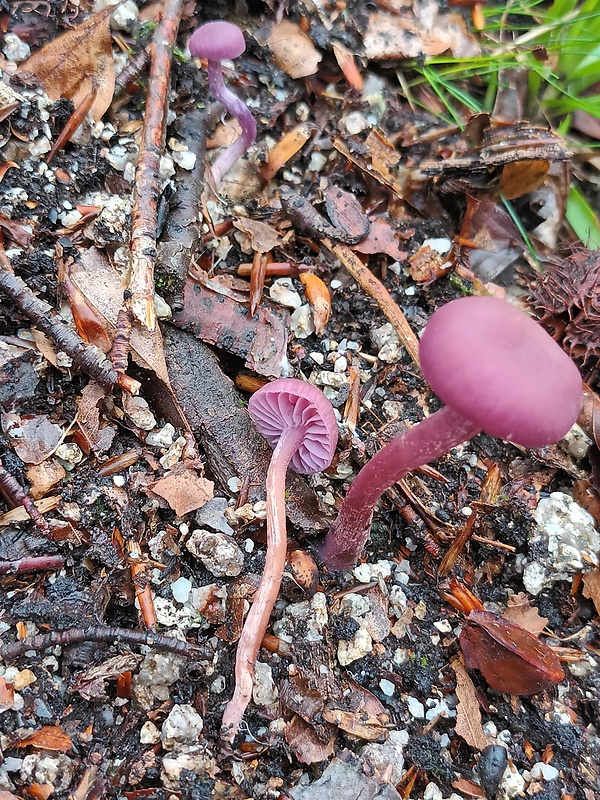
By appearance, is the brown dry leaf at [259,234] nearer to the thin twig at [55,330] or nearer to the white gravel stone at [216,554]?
the thin twig at [55,330]

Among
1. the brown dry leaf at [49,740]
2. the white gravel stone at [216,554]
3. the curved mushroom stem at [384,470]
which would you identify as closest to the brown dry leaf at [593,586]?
the curved mushroom stem at [384,470]

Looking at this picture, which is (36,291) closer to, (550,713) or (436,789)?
(436,789)

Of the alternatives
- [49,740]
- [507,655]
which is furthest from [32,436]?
[507,655]

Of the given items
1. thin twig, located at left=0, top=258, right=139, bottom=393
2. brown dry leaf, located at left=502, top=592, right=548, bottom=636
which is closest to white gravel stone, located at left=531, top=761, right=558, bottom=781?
brown dry leaf, located at left=502, top=592, right=548, bottom=636

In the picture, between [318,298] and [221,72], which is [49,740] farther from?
[221,72]

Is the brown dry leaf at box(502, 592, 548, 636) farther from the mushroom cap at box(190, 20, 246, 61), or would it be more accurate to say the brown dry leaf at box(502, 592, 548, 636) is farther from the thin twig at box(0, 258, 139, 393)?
the mushroom cap at box(190, 20, 246, 61)

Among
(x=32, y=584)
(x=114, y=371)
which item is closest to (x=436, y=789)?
(x=32, y=584)
